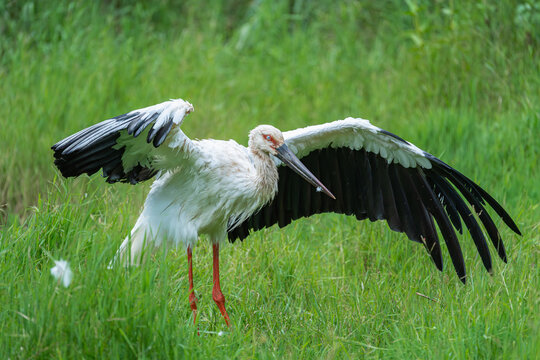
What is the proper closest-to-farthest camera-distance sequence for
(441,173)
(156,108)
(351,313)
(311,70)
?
(156,108) → (351,313) → (441,173) → (311,70)

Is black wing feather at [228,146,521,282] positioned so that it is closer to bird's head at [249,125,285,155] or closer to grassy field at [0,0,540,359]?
Answer: grassy field at [0,0,540,359]

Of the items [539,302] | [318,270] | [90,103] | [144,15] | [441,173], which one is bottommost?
[539,302]

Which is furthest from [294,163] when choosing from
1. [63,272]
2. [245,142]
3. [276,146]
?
[245,142]

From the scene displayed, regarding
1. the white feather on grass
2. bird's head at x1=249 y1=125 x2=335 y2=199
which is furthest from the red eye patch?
the white feather on grass

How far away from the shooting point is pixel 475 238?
4234 mm

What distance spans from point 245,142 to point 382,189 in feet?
7.67

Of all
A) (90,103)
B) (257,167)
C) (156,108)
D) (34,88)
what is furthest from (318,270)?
(34,88)

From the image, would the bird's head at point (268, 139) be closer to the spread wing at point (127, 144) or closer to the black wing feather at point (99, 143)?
the spread wing at point (127, 144)

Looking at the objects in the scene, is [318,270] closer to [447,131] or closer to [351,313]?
[351,313]

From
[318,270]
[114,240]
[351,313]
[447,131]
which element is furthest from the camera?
[447,131]

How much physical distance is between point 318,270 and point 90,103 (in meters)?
3.04

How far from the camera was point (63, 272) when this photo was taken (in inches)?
122

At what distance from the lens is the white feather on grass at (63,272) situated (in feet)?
10.1

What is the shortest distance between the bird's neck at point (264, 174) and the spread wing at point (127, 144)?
45 cm
